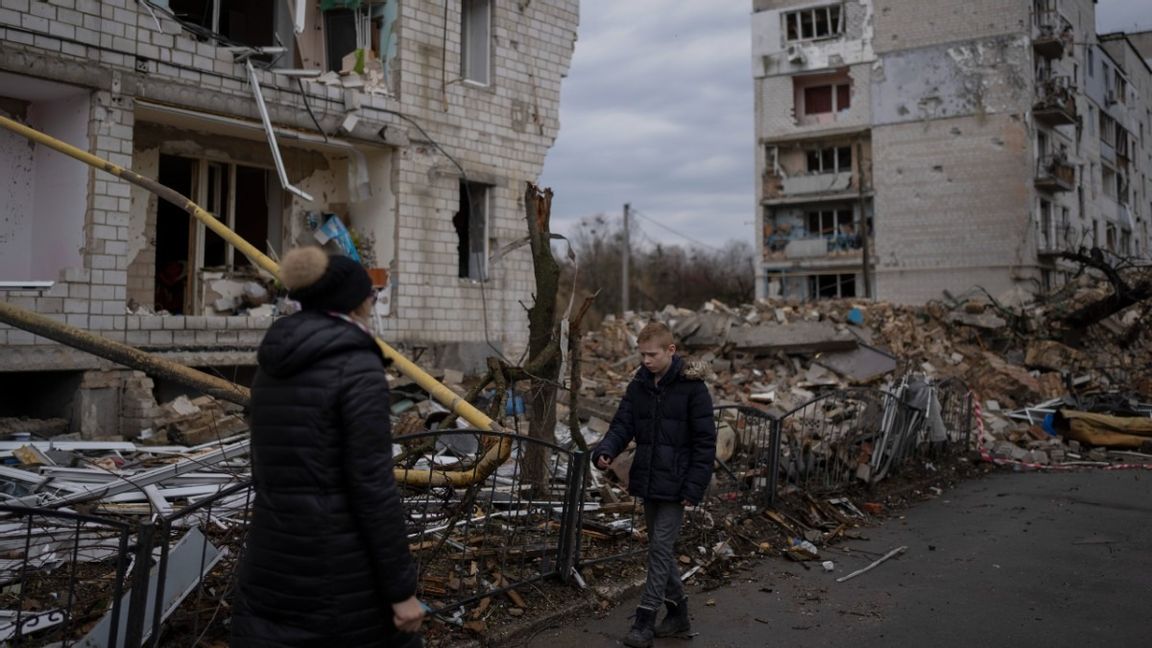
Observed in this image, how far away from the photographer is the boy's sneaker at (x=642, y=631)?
203 inches

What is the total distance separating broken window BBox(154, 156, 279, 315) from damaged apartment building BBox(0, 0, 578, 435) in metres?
0.03

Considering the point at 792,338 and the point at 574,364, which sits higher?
the point at 792,338

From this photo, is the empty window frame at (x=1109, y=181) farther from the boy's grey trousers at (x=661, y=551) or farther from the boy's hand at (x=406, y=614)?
the boy's hand at (x=406, y=614)

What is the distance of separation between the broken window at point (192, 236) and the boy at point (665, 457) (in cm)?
987

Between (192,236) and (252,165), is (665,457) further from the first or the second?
(252,165)

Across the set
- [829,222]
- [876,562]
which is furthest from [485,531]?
[829,222]

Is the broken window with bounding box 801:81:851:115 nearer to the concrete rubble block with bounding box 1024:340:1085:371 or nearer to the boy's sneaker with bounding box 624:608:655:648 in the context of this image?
the concrete rubble block with bounding box 1024:340:1085:371

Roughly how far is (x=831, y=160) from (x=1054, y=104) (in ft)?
30.9

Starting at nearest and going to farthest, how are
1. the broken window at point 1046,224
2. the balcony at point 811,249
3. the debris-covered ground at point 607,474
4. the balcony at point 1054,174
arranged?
the debris-covered ground at point 607,474 < the balcony at point 1054,174 < the broken window at point 1046,224 < the balcony at point 811,249

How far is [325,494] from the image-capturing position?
9.73 feet

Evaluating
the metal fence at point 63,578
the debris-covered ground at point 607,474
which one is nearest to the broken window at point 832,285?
the debris-covered ground at point 607,474

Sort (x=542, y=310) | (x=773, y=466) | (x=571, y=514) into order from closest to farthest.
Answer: (x=571, y=514), (x=542, y=310), (x=773, y=466)

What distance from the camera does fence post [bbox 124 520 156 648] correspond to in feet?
12.2

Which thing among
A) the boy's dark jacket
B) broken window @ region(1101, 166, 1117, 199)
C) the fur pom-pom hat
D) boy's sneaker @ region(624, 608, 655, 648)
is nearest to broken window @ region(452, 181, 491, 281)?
the boy's dark jacket
